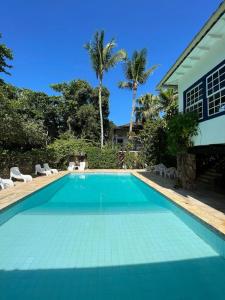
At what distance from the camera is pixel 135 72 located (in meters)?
30.5

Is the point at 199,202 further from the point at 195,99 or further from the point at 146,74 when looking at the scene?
the point at 146,74

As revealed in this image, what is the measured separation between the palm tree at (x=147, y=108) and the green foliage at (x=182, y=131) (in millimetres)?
21307

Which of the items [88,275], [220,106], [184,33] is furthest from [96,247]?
[184,33]

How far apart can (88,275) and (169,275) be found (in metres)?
1.25

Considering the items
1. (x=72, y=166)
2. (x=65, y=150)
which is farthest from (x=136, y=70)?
(x=72, y=166)

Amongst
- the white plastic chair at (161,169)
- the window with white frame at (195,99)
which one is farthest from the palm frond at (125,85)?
the window with white frame at (195,99)

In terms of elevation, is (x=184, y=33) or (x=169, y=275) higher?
(x=184, y=33)

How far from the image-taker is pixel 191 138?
11.4 meters

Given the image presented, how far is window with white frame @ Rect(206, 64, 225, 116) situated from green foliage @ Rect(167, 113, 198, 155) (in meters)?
0.86

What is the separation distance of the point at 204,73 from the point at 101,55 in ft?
64.4

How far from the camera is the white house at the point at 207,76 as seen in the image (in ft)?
27.1

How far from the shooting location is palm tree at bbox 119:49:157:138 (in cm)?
3023

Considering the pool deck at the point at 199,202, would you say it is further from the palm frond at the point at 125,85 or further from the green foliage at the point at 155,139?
the palm frond at the point at 125,85

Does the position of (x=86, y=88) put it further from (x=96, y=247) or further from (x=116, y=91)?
(x=96, y=247)
